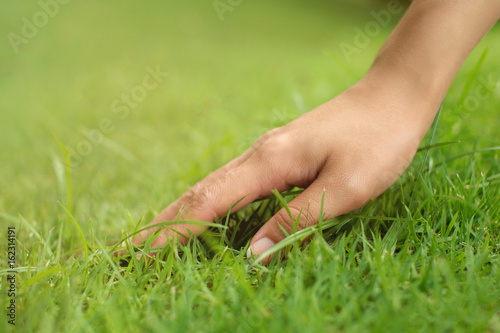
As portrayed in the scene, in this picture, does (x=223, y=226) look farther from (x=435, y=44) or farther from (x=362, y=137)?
(x=435, y=44)

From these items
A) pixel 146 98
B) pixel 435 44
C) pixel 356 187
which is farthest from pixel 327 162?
pixel 146 98

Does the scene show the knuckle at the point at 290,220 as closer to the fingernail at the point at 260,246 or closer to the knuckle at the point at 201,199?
the fingernail at the point at 260,246

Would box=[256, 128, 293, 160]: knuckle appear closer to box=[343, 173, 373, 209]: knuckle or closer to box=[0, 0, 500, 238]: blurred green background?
box=[343, 173, 373, 209]: knuckle

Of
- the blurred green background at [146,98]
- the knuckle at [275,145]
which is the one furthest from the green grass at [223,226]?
the knuckle at [275,145]

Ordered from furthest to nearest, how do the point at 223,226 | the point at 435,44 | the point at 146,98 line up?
the point at 146,98 < the point at 435,44 < the point at 223,226

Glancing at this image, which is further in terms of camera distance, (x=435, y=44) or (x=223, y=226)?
(x=435, y=44)

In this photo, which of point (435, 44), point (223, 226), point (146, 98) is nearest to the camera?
point (223, 226)

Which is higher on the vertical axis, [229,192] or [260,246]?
[229,192]
